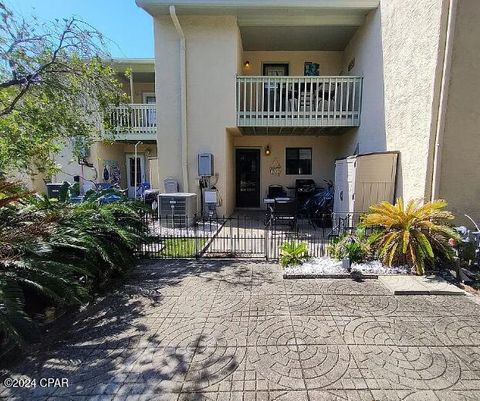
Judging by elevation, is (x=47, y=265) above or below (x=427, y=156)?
below

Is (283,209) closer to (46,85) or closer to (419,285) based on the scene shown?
(419,285)

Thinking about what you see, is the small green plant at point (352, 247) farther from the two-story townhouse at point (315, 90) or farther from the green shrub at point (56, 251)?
the green shrub at point (56, 251)

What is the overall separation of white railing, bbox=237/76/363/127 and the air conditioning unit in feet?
9.63

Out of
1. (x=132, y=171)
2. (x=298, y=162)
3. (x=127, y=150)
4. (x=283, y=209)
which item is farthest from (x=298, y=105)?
(x=132, y=171)

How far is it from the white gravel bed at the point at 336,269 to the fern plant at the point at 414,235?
0.13 metres

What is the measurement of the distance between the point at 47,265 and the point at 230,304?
2.22 meters

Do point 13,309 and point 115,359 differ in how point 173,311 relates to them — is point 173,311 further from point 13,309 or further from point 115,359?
point 13,309

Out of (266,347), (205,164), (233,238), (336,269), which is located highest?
(205,164)

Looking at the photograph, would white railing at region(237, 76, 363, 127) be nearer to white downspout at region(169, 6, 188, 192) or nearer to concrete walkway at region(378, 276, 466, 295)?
white downspout at region(169, 6, 188, 192)

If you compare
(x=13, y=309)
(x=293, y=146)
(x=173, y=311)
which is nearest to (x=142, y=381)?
(x=173, y=311)

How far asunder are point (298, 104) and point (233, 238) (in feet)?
16.0

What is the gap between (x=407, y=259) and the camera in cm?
459

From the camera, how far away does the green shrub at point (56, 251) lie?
270 centimetres

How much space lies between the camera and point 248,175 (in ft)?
36.5
